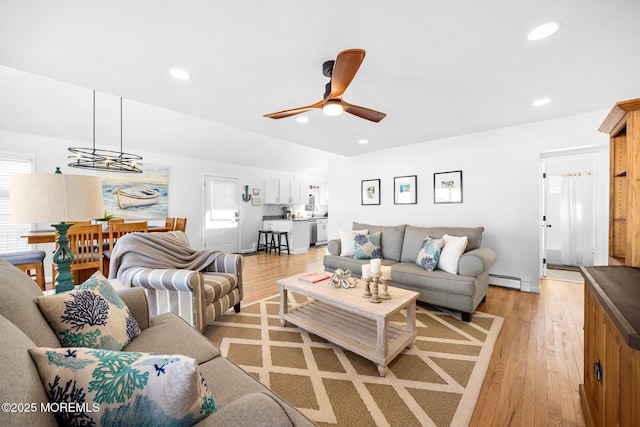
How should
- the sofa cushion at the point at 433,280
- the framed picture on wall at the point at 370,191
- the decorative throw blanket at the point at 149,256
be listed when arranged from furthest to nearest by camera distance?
the framed picture on wall at the point at 370,191 → the sofa cushion at the point at 433,280 → the decorative throw blanket at the point at 149,256

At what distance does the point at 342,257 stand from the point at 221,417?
10.3ft

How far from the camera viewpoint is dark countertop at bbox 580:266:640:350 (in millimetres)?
801

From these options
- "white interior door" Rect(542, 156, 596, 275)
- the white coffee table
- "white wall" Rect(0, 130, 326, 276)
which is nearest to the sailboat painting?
"white wall" Rect(0, 130, 326, 276)

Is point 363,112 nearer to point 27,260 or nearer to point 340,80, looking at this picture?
point 340,80

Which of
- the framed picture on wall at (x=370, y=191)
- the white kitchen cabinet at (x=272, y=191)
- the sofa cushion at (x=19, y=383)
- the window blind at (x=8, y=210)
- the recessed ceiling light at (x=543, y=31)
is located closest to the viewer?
the sofa cushion at (x=19, y=383)

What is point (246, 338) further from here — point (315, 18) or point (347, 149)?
point (347, 149)

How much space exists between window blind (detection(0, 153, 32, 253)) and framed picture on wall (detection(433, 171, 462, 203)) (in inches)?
249

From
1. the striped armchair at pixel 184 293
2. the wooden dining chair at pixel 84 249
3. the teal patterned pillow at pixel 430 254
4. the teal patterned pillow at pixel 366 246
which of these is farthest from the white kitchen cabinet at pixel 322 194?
the striped armchair at pixel 184 293

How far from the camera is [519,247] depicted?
359 centimetres

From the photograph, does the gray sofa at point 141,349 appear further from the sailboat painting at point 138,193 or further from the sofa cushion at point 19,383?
the sailboat painting at point 138,193

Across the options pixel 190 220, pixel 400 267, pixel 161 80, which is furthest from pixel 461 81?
pixel 190 220

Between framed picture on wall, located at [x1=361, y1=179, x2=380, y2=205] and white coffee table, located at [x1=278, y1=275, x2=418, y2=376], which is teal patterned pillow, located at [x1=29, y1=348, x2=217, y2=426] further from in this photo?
framed picture on wall, located at [x1=361, y1=179, x2=380, y2=205]

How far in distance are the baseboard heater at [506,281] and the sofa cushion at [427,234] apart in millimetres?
898

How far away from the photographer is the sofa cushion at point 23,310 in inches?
34.3
